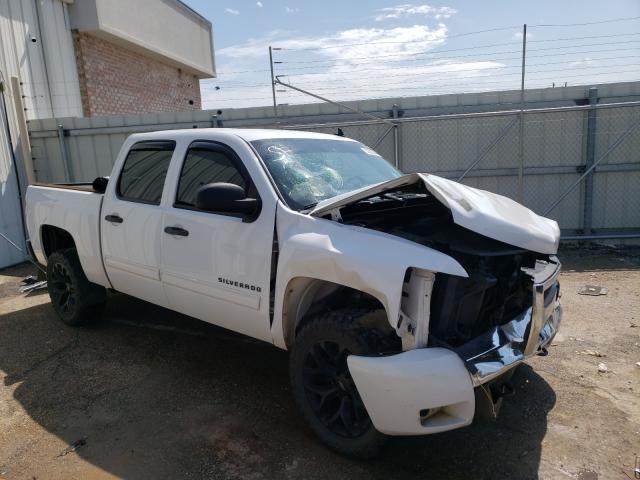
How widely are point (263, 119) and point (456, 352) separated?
753cm

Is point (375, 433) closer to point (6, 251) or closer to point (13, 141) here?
point (6, 251)

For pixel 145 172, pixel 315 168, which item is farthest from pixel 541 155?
pixel 145 172

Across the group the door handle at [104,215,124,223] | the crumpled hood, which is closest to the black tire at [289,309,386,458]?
the crumpled hood

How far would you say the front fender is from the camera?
2.54 meters

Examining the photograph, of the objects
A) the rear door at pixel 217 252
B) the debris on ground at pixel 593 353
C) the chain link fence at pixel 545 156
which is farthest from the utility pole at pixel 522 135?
the rear door at pixel 217 252

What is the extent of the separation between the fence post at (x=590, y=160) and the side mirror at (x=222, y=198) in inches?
289

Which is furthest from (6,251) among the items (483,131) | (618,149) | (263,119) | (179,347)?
(618,149)

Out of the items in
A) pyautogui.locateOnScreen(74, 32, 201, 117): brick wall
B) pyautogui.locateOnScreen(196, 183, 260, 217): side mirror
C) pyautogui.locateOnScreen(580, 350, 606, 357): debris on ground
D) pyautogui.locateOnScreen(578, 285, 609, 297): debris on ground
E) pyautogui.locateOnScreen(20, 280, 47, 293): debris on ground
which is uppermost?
pyautogui.locateOnScreen(74, 32, 201, 117): brick wall

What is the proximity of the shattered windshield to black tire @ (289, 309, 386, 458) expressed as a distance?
2.69 feet

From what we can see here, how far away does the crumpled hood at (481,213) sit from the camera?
8.86 feet

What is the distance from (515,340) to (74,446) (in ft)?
9.27

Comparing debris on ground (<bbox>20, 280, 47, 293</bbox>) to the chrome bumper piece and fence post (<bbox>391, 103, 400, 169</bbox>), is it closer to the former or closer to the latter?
fence post (<bbox>391, 103, 400, 169</bbox>)

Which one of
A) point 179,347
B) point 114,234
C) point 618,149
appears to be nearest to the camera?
point 114,234

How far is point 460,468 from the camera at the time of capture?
290 centimetres
